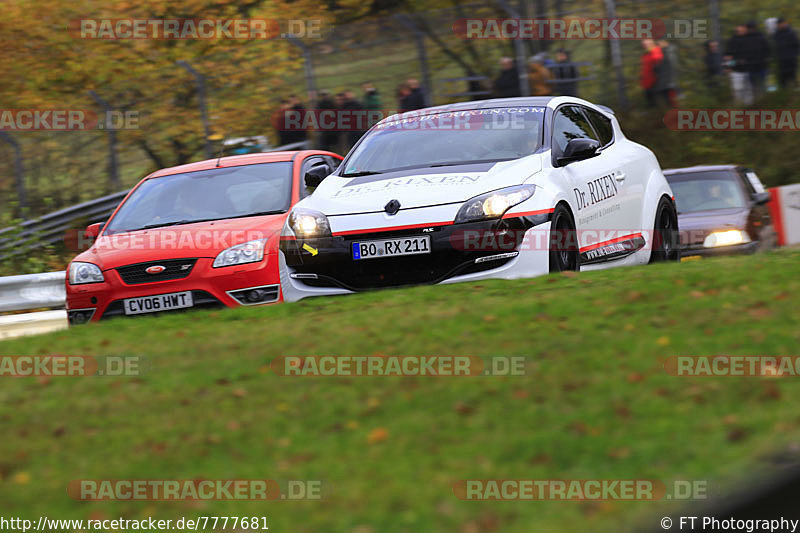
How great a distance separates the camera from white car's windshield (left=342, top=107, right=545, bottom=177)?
31.2 ft

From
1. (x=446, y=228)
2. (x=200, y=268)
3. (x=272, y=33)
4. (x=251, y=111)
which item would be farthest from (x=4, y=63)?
(x=446, y=228)

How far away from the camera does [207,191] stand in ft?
37.3

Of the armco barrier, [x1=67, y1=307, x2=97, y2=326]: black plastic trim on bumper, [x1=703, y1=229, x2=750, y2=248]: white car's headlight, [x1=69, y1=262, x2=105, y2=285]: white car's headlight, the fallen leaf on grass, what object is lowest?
the armco barrier

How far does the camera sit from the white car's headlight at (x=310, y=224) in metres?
8.98

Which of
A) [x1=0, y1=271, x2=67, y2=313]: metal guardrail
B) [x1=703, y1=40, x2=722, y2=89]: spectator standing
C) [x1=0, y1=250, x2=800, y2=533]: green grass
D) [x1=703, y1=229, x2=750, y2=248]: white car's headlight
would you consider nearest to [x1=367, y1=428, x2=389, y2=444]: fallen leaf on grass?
[x1=0, y1=250, x2=800, y2=533]: green grass

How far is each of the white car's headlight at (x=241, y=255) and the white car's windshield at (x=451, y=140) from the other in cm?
103

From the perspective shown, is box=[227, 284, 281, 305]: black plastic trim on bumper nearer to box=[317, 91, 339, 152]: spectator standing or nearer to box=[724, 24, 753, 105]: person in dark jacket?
box=[317, 91, 339, 152]: spectator standing

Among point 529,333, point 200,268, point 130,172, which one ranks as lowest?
point 130,172

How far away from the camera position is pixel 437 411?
5402mm

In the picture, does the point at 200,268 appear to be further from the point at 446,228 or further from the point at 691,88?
the point at 691,88

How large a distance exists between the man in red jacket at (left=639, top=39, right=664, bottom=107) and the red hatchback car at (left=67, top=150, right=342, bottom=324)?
10.2 metres

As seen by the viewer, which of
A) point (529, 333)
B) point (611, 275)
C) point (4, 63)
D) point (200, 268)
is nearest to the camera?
point (529, 333)

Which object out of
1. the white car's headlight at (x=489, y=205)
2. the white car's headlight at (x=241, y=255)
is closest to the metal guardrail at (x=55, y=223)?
the white car's headlight at (x=241, y=255)

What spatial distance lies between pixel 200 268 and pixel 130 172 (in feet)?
37.0
